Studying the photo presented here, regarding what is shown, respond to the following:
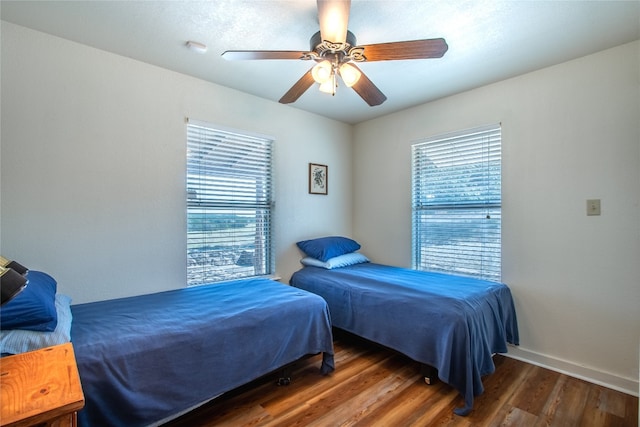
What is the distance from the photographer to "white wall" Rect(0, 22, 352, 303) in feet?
6.07

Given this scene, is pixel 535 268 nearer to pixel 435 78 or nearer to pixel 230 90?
pixel 435 78

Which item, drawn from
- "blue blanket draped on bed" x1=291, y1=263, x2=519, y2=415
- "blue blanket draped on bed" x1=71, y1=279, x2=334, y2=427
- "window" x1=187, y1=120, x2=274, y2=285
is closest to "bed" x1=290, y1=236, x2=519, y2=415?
"blue blanket draped on bed" x1=291, y1=263, x2=519, y2=415

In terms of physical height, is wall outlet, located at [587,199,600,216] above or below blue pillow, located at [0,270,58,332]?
above

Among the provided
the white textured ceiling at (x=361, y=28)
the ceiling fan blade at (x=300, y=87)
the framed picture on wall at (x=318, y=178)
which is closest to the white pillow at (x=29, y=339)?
the white textured ceiling at (x=361, y=28)

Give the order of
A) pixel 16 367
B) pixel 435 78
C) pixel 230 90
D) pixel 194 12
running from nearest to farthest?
pixel 16 367 → pixel 194 12 → pixel 435 78 → pixel 230 90

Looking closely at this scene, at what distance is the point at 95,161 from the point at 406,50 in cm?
222

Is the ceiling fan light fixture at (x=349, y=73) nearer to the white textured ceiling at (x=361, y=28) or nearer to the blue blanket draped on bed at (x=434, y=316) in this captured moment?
the white textured ceiling at (x=361, y=28)

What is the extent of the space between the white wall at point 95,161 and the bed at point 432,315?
1.49 metres

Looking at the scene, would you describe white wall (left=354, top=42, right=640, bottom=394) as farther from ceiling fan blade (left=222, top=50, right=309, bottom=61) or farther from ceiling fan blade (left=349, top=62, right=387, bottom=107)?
ceiling fan blade (left=222, top=50, right=309, bottom=61)

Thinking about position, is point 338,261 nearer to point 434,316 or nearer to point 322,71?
point 434,316

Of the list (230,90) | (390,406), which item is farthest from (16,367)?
(230,90)

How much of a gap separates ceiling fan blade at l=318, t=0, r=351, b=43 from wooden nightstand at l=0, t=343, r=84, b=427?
1.73 m

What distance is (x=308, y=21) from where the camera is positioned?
5.86 feet

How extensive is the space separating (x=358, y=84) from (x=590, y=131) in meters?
1.81
